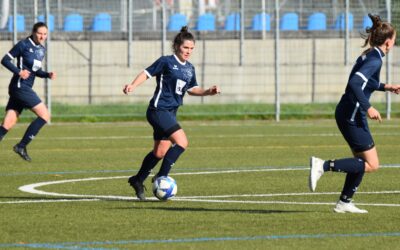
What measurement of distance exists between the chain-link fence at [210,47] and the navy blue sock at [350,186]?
58.1 feet

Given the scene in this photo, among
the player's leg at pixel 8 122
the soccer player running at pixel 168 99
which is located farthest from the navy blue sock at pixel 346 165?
the player's leg at pixel 8 122

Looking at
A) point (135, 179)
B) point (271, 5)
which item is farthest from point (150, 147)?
point (271, 5)

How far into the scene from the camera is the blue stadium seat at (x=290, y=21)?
33.4 metres

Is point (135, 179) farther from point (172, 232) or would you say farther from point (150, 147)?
point (150, 147)

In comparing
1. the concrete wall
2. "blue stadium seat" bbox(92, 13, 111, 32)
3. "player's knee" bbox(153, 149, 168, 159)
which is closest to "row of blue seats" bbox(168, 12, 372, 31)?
the concrete wall

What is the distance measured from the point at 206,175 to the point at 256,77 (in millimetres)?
15738

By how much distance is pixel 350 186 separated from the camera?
37.3 ft

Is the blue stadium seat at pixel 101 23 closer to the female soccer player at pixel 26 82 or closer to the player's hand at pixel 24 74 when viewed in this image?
the female soccer player at pixel 26 82

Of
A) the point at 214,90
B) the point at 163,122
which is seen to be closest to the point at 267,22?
the point at 163,122

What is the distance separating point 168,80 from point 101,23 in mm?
18696

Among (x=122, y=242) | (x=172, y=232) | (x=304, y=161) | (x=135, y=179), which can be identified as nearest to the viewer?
(x=122, y=242)

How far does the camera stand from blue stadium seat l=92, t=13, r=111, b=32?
102 ft

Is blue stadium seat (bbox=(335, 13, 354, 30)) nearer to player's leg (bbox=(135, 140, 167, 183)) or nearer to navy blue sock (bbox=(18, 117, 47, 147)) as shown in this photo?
navy blue sock (bbox=(18, 117, 47, 147))

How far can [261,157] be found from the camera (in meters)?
18.4
